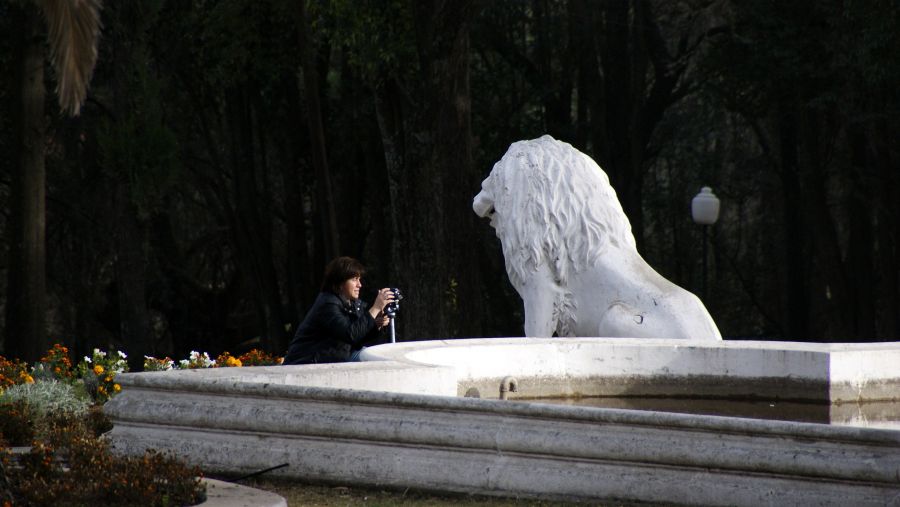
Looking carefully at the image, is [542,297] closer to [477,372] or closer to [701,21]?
[477,372]

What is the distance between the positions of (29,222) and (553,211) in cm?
1033

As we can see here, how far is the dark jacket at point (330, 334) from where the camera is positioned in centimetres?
886

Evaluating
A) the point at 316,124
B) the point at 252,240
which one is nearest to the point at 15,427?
the point at 316,124

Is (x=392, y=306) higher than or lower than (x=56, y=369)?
higher

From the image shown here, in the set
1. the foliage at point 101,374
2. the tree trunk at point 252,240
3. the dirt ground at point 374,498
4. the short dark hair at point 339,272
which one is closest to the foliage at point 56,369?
the foliage at point 101,374

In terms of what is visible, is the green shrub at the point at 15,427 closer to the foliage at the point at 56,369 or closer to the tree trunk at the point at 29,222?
the foliage at the point at 56,369

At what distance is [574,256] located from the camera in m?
10.3

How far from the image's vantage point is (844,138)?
25141mm

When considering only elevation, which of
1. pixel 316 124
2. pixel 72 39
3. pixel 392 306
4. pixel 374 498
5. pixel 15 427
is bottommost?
pixel 374 498

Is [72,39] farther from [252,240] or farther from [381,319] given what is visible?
[252,240]

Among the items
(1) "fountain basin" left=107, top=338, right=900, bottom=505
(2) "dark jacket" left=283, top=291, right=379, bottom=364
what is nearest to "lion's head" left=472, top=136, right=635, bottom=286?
(2) "dark jacket" left=283, top=291, right=379, bottom=364

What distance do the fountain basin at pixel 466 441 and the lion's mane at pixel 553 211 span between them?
2.39 meters

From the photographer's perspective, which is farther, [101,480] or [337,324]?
[337,324]

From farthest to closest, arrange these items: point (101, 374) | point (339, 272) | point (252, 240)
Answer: point (252, 240)
point (101, 374)
point (339, 272)
